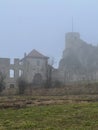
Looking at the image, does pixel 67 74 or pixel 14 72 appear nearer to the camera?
pixel 14 72

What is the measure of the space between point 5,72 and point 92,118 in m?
76.4

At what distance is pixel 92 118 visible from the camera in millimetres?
15672

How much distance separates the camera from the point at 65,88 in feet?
185

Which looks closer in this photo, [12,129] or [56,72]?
[12,129]

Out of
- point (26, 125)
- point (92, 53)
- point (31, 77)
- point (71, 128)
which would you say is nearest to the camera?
point (71, 128)

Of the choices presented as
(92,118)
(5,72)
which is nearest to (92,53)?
(5,72)

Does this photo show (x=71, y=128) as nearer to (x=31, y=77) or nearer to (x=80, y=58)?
(x=31, y=77)

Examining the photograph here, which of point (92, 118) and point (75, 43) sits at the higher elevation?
point (75, 43)

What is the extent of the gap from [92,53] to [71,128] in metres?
106

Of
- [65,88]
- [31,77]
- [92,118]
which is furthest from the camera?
[31,77]

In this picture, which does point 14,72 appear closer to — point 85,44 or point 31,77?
point 31,77

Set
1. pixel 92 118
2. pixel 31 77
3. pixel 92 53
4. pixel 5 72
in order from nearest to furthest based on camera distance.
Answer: pixel 92 118
pixel 5 72
pixel 31 77
pixel 92 53

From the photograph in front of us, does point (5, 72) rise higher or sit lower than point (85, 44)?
lower

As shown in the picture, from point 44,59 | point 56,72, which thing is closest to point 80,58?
point 44,59
